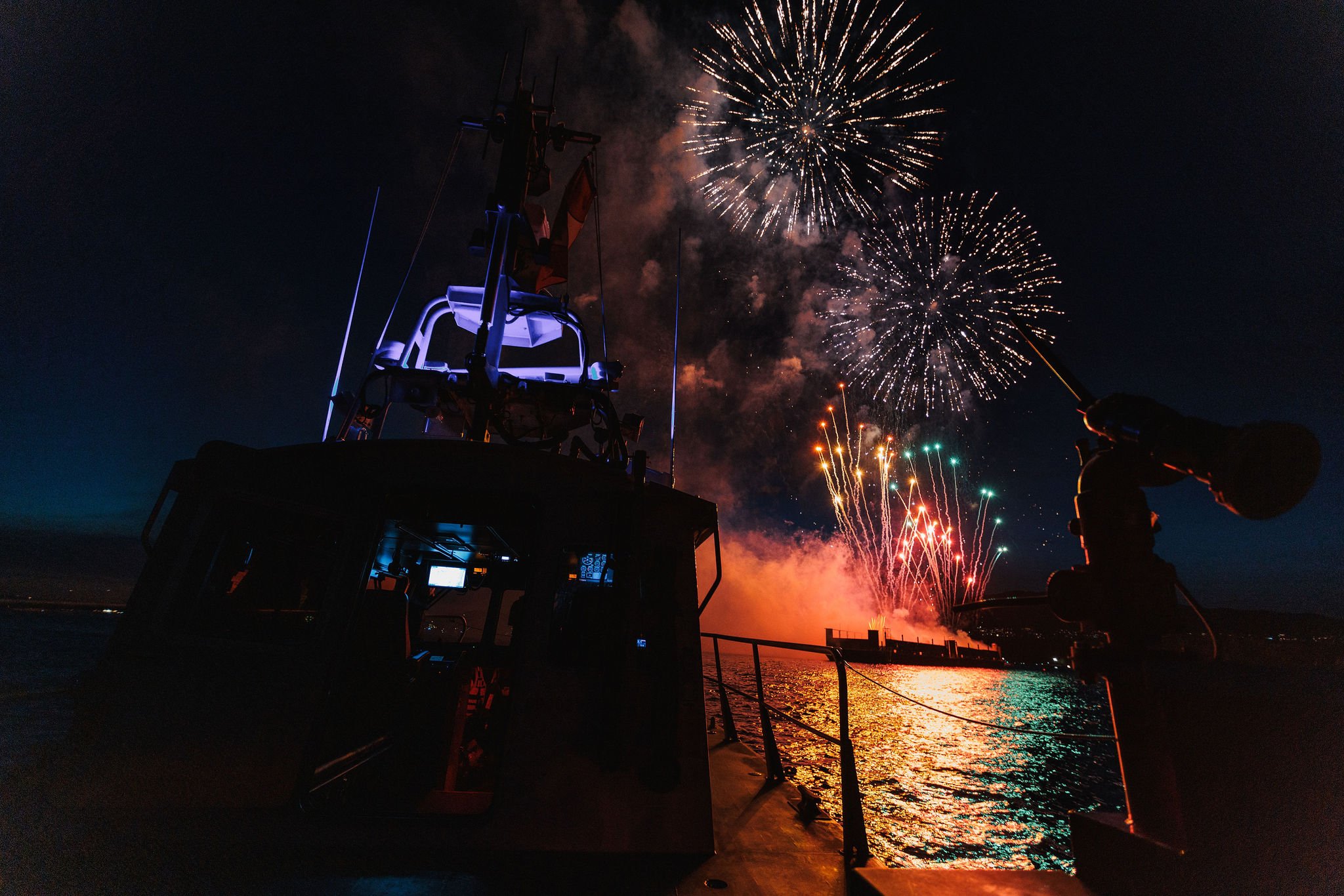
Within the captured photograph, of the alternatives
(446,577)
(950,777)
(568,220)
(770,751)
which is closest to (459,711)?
(770,751)

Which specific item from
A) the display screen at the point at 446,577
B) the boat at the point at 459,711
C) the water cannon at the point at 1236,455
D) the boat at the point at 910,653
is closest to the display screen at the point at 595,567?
the boat at the point at 459,711

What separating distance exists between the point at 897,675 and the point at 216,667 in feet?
348

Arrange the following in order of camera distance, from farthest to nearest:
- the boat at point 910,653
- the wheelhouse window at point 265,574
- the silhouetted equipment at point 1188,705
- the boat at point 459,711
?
the boat at point 910,653
the wheelhouse window at point 265,574
the boat at point 459,711
the silhouetted equipment at point 1188,705

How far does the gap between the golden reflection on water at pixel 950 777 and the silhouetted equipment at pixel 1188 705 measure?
1.22 feet

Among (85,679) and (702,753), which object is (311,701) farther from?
(702,753)

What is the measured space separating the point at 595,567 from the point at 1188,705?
4.52 meters

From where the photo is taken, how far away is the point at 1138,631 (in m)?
2.03

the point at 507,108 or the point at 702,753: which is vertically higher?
the point at 507,108

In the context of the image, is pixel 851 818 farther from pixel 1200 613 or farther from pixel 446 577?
pixel 446 577

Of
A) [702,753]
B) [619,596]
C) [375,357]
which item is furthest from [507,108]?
[702,753]

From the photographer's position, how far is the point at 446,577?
36.6 feet

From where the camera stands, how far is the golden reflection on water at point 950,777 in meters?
9.95

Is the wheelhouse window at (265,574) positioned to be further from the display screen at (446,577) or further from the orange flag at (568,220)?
the orange flag at (568,220)

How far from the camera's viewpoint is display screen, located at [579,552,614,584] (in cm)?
498
